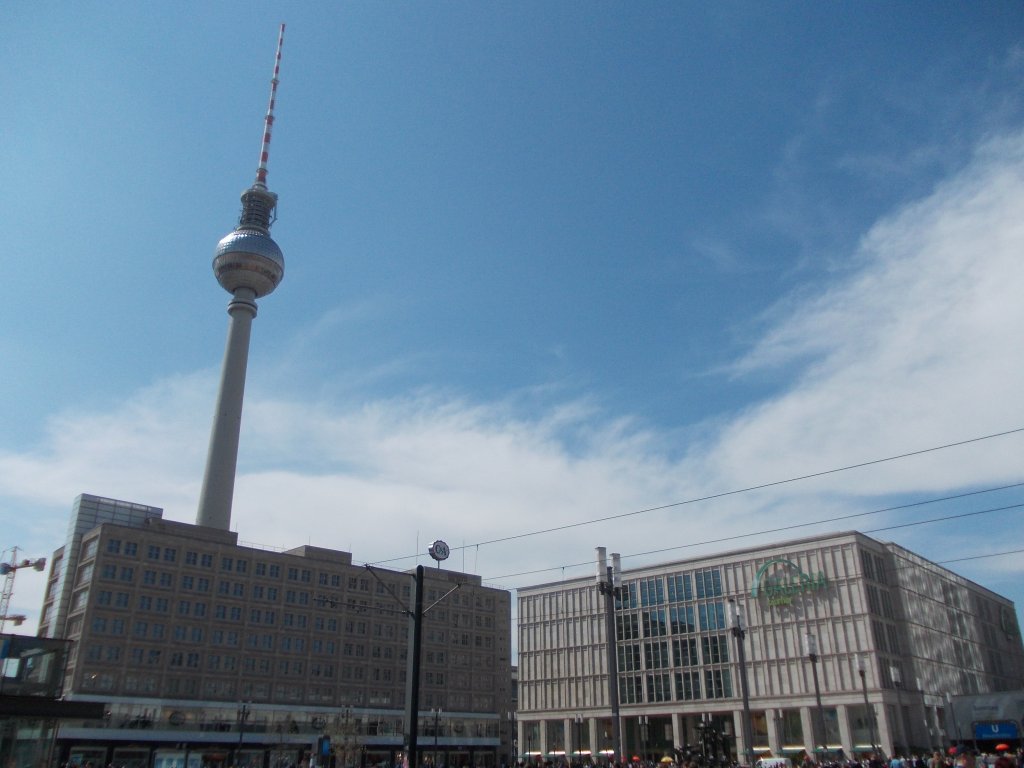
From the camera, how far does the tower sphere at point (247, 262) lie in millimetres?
110250

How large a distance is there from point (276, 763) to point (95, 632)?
73.3 ft

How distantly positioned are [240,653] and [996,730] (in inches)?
2842

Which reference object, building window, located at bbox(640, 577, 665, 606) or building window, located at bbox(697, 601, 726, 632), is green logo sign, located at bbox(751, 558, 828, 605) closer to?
building window, located at bbox(697, 601, 726, 632)

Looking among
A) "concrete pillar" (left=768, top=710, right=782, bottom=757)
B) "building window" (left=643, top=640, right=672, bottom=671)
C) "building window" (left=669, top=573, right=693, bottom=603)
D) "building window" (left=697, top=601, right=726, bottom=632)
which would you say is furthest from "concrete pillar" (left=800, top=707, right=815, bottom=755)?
"building window" (left=669, top=573, right=693, bottom=603)

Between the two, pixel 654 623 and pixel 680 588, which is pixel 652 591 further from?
pixel 680 588

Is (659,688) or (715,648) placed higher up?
(715,648)

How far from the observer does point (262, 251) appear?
111062 millimetres

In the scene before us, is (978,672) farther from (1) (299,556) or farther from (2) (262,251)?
(2) (262,251)

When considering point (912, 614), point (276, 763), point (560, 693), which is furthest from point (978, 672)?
point (276, 763)

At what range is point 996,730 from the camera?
7369 cm

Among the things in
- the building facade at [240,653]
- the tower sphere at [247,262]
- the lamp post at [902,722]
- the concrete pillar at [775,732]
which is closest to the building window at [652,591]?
the concrete pillar at [775,732]

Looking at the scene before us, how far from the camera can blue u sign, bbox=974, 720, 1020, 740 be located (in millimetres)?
72000

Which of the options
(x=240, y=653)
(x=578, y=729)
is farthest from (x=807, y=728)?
(x=240, y=653)

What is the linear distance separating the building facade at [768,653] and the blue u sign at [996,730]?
3.18 m
